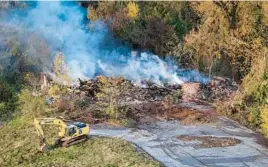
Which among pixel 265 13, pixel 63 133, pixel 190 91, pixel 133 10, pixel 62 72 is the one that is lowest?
pixel 63 133

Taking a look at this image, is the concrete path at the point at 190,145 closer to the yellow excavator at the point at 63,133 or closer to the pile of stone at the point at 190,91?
the yellow excavator at the point at 63,133

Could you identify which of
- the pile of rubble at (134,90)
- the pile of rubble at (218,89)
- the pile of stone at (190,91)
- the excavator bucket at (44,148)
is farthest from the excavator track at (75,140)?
the pile of rubble at (218,89)

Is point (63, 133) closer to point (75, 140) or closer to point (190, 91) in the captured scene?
point (75, 140)

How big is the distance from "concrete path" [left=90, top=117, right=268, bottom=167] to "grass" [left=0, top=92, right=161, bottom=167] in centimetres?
90

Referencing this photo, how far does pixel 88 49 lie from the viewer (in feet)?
107

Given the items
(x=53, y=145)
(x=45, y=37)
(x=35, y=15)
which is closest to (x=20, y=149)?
(x=53, y=145)

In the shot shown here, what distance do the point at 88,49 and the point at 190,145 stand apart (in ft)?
48.5

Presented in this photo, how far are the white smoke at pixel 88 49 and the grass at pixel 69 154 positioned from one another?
8.79m

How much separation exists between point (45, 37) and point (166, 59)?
8239 mm

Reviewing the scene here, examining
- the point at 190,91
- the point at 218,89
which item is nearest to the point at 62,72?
the point at 190,91

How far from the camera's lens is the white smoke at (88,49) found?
29656mm

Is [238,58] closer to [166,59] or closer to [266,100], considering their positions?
[166,59]

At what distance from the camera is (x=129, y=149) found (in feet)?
61.2

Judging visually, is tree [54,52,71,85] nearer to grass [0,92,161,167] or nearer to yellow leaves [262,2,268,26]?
grass [0,92,161,167]
